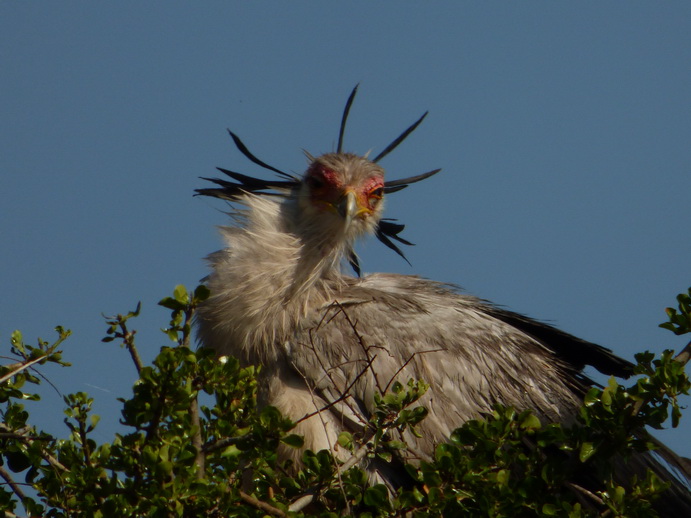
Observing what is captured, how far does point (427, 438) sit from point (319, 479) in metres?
1.47

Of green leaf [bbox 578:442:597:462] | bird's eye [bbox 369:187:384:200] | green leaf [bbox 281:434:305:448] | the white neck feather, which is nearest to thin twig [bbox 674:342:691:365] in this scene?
green leaf [bbox 578:442:597:462]

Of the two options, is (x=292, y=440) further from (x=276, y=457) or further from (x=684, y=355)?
(x=684, y=355)

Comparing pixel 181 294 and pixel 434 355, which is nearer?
pixel 181 294

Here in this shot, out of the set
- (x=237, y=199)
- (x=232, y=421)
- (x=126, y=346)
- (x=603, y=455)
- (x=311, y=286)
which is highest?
(x=237, y=199)

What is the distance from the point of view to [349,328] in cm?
414

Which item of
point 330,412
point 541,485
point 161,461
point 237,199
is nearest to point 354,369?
point 330,412

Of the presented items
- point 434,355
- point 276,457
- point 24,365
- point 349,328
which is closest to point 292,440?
point 276,457

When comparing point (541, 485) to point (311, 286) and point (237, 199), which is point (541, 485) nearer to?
point (311, 286)

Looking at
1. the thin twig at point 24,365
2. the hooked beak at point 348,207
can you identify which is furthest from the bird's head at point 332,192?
the thin twig at point 24,365

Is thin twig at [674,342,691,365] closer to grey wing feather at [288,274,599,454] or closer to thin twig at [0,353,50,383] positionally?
grey wing feather at [288,274,599,454]

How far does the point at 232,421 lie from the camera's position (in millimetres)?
2717

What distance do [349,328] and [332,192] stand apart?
Answer: 2.41 ft

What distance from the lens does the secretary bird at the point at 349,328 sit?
394 cm

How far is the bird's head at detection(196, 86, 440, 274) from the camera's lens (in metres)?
4.39
